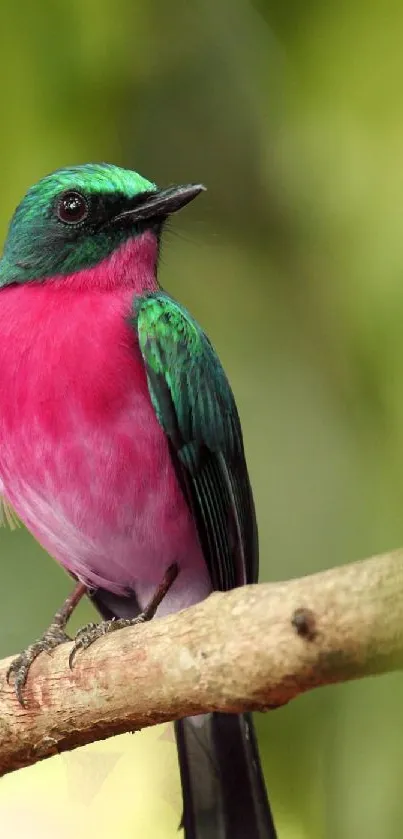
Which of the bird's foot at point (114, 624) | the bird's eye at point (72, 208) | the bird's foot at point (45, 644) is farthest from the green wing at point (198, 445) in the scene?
the bird's foot at point (45, 644)

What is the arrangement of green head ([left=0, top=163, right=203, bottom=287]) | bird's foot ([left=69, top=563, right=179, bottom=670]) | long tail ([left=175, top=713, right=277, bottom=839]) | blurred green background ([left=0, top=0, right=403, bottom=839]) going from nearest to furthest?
blurred green background ([left=0, top=0, right=403, bottom=839]) < bird's foot ([left=69, top=563, right=179, bottom=670]) < long tail ([left=175, top=713, right=277, bottom=839]) < green head ([left=0, top=163, right=203, bottom=287])

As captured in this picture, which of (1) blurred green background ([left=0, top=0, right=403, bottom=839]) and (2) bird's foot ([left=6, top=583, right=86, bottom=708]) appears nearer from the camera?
(1) blurred green background ([left=0, top=0, right=403, bottom=839])

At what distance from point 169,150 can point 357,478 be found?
3.33 feet

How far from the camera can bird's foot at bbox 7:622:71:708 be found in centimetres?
185

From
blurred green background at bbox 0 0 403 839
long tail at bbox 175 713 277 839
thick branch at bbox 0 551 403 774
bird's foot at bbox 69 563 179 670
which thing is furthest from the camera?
long tail at bbox 175 713 277 839

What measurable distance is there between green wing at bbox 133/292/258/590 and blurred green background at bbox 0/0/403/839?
0.41ft

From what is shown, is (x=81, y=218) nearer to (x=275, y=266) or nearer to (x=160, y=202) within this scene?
(x=160, y=202)

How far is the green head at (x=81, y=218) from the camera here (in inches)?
85.4

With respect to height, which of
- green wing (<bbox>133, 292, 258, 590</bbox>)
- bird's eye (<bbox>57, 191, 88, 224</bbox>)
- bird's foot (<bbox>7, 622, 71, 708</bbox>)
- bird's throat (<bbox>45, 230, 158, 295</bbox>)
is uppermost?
bird's eye (<bbox>57, 191, 88, 224</bbox>)

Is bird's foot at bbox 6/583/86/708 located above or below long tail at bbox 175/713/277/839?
above

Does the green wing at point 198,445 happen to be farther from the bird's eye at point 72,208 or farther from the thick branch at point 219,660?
the thick branch at point 219,660

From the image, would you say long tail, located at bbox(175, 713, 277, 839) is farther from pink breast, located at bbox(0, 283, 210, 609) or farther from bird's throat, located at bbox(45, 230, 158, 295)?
bird's throat, located at bbox(45, 230, 158, 295)

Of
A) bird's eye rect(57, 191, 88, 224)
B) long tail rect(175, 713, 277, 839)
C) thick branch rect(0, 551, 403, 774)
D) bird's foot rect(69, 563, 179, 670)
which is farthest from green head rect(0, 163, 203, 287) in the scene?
long tail rect(175, 713, 277, 839)

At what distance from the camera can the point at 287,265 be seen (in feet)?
4.95
